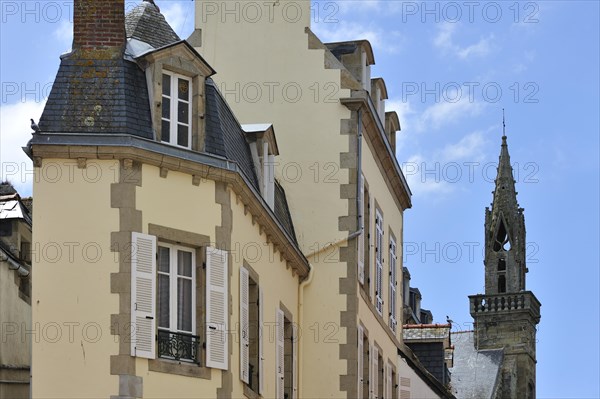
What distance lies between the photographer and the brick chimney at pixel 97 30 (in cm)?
2309

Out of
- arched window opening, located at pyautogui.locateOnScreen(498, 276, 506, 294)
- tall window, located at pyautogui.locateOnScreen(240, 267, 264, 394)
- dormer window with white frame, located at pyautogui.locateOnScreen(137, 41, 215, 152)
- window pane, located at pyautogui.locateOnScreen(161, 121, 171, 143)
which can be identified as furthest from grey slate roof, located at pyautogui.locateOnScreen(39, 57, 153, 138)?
arched window opening, located at pyautogui.locateOnScreen(498, 276, 506, 294)

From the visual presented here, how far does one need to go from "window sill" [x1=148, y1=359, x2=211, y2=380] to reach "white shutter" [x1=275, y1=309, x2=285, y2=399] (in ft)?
13.9

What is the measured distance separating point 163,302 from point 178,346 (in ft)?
2.03

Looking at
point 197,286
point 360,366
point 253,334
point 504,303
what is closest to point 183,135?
point 197,286

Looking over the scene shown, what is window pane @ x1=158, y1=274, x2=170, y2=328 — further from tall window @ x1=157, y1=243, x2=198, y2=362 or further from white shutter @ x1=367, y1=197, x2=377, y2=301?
white shutter @ x1=367, y1=197, x2=377, y2=301

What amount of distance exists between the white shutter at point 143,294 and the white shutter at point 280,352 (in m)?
4.90

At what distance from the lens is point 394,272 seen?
1393 inches

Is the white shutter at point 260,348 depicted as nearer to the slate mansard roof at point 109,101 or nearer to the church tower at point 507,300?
the slate mansard roof at point 109,101

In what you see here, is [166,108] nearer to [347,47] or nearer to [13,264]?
[13,264]

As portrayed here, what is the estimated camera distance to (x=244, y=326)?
78.0ft

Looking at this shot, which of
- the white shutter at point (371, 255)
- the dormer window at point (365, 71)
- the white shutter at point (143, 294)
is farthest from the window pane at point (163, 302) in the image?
the dormer window at point (365, 71)

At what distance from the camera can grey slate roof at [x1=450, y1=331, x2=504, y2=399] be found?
87.4 m

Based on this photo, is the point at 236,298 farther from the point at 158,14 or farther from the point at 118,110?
the point at 158,14

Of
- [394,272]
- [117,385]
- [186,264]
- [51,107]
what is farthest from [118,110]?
[394,272]
